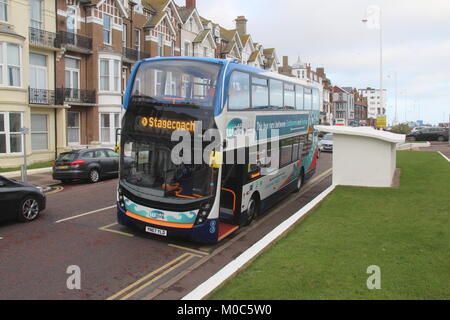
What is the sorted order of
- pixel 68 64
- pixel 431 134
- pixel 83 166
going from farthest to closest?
1. pixel 431 134
2. pixel 68 64
3. pixel 83 166

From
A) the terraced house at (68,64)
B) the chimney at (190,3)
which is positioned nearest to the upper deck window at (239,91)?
the terraced house at (68,64)

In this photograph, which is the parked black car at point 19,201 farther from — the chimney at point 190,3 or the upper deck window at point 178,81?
the chimney at point 190,3

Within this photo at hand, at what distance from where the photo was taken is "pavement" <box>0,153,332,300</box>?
268 inches

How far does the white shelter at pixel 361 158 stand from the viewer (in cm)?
1461

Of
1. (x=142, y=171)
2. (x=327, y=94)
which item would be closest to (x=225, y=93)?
(x=142, y=171)

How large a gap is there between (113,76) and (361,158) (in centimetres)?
1963

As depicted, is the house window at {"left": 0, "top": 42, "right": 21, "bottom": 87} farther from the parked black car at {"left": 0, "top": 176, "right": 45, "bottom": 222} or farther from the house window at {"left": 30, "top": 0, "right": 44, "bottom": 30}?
the parked black car at {"left": 0, "top": 176, "right": 45, "bottom": 222}

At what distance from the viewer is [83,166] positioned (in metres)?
18.1

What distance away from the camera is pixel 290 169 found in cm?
1474

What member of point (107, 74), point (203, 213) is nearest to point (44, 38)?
point (107, 74)

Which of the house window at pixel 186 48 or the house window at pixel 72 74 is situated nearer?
the house window at pixel 72 74

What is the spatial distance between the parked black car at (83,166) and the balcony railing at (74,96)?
308 inches

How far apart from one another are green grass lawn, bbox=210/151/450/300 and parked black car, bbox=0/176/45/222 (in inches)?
265

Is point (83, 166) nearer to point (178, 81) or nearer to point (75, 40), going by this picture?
point (178, 81)
